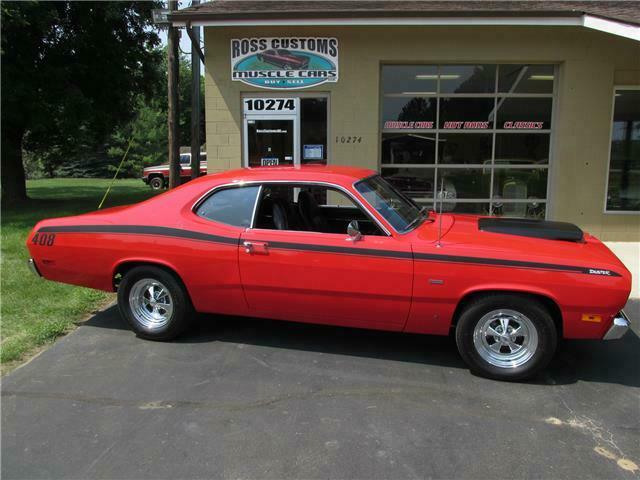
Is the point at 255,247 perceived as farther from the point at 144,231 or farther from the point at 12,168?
the point at 12,168

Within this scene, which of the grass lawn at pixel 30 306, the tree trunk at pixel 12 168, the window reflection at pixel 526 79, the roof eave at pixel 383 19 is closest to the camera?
the grass lawn at pixel 30 306

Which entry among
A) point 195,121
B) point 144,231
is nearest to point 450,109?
point 195,121

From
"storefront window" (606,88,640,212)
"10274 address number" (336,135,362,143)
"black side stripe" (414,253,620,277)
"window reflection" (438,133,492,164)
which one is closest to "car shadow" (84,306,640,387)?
"black side stripe" (414,253,620,277)

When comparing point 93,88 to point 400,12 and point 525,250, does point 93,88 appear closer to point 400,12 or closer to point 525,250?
point 400,12

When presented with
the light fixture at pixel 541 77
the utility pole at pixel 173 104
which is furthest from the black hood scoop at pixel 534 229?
the utility pole at pixel 173 104

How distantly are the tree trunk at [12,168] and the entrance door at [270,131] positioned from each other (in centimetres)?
833

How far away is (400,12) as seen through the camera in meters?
8.19

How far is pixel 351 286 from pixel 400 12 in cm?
569

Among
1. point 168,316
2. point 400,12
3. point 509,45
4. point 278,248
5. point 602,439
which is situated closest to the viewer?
point 602,439

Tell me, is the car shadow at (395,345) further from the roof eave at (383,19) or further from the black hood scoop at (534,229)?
the roof eave at (383,19)

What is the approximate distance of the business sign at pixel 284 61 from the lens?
30.1ft

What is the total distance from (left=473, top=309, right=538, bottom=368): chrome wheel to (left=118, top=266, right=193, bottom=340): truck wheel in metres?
2.53

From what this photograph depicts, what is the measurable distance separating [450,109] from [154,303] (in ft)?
23.2

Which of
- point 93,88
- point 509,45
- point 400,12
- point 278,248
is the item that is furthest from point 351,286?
point 93,88
